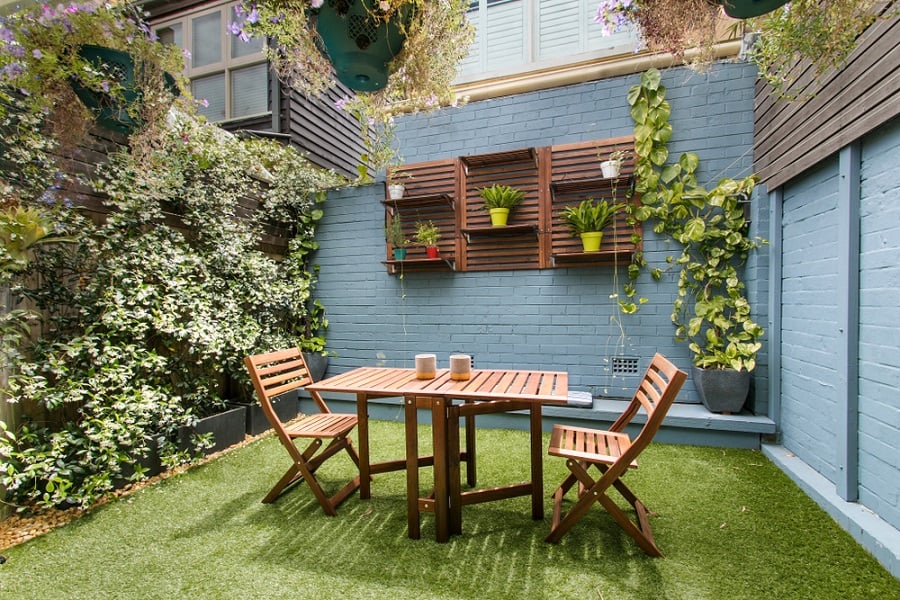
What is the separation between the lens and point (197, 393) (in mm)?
3168

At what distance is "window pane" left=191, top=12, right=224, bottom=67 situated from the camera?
553cm

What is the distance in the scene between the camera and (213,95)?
557cm

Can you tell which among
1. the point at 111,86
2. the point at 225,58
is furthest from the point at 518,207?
the point at 225,58

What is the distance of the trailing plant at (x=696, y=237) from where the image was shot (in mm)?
3307

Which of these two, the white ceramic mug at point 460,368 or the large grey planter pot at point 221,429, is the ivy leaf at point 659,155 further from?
the large grey planter pot at point 221,429

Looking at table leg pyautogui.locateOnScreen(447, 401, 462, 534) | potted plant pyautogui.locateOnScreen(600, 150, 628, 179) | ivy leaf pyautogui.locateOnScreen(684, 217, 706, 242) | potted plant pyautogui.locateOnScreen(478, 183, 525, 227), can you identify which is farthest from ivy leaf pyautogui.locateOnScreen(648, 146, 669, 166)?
table leg pyautogui.locateOnScreen(447, 401, 462, 534)

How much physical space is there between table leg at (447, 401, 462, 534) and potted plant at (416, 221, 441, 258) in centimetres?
227

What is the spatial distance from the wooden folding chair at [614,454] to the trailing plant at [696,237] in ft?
5.03

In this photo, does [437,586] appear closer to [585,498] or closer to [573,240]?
→ [585,498]

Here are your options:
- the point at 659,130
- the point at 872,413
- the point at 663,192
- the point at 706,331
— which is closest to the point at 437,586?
the point at 872,413

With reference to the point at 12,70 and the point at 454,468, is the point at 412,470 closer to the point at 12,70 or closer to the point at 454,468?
the point at 454,468

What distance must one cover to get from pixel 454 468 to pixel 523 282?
89.6 inches

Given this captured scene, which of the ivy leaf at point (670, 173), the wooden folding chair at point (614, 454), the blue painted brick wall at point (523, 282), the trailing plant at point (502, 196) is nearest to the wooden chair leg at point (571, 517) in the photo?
the wooden folding chair at point (614, 454)

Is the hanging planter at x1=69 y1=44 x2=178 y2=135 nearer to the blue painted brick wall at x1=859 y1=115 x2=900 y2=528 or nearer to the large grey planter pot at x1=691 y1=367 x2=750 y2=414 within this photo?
the blue painted brick wall at x1=859 y1=115 x2=900 y2=528
